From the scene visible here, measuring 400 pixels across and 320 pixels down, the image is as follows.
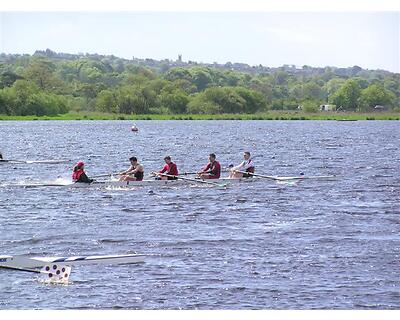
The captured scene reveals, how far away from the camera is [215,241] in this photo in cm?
2614

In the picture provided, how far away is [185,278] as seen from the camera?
2172cm

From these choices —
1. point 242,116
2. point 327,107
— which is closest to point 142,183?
point 327,107

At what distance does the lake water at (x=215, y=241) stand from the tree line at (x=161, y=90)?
7050 cm

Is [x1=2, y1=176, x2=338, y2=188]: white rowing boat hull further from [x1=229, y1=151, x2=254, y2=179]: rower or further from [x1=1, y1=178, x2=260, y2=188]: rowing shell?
[x1=229, y1=151, x2=254, y2=179]: rower

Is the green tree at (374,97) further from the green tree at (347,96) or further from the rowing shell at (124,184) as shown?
the rowing shell at (124,184)

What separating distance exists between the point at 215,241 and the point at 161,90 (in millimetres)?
106344

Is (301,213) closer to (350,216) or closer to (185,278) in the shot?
(350,216)

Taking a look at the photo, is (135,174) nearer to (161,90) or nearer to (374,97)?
(374,97)

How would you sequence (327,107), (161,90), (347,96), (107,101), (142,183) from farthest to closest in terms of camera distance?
1. (327,107)
2. (161,90)
3. (107,101)
4. (347,96)
5. (142,183)

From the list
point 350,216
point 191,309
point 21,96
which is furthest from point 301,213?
point 21,96

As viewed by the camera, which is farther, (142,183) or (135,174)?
(142,183)

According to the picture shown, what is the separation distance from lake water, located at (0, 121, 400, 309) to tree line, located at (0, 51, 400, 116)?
70.5 m

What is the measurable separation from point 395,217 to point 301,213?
2.95m

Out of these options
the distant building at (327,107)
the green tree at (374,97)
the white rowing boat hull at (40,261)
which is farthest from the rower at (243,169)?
the distant building at (327,107)
